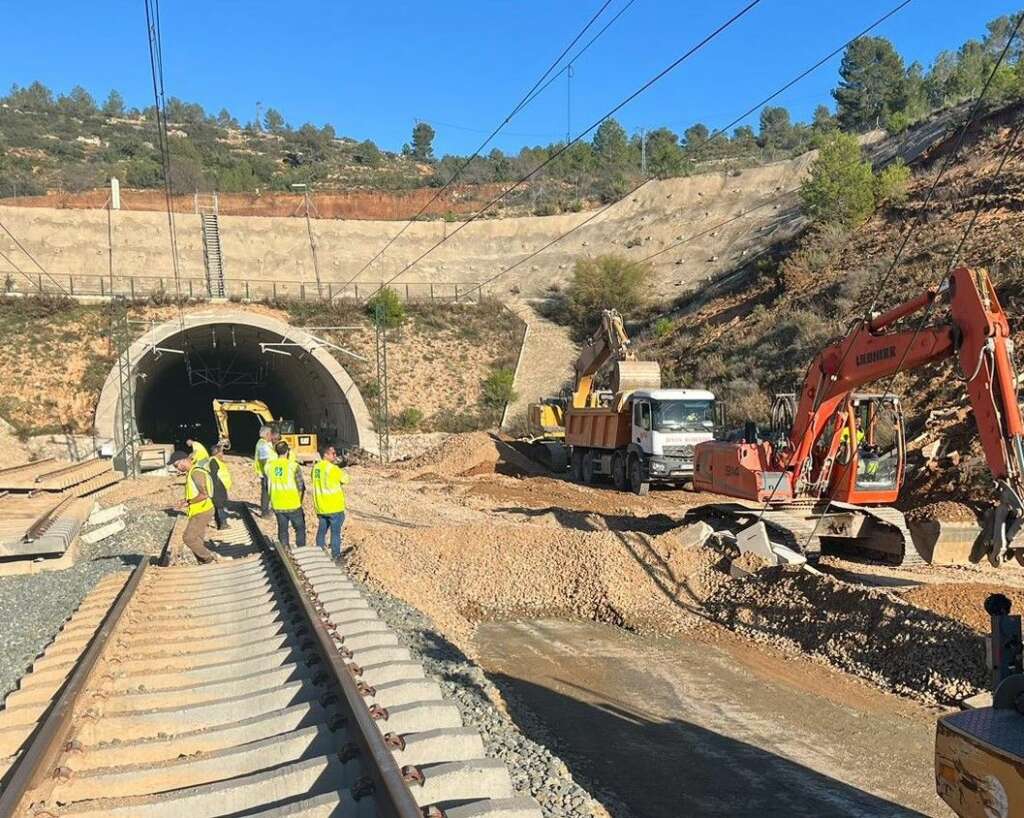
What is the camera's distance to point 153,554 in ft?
44.6

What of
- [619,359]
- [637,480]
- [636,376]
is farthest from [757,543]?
[619,359]

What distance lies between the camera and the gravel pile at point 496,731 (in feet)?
14.9

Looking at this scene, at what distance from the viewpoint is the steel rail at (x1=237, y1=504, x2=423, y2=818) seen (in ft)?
11.2

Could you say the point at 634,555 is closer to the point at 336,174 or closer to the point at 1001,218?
the point at 1001,218

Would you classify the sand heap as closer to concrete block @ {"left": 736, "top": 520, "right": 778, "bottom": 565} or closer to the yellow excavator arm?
the yellow excavator arm

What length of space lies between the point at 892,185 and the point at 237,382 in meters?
34.6

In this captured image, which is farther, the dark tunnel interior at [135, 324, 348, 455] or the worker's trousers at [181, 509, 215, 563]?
the dark tunnel interior at [135, 324, 348, 455]

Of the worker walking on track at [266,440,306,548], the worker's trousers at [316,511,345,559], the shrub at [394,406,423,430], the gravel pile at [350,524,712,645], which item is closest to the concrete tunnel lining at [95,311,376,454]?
the shrub at [394,406,423,430]

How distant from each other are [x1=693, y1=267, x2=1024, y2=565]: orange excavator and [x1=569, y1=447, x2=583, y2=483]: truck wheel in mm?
11620

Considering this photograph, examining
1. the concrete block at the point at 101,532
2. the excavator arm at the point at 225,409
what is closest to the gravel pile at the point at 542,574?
the concrete block at the point at 101,532

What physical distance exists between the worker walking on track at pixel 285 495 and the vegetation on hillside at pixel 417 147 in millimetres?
41445

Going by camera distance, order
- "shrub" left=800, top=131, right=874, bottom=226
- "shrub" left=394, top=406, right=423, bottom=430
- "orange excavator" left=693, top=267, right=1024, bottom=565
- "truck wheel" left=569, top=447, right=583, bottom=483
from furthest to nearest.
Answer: "shrub" left=800, top=131, right=874, bottom=226
"shrub" left=394, top=406, right=423, bottom=430
"truck wheel" left=569, top=447, right=583, bottom=483
"orange excavator" left=693, top=267, right=1024, bottom=565

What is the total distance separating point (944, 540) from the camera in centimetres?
1222

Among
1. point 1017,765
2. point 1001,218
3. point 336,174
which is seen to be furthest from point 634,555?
point 336,174
